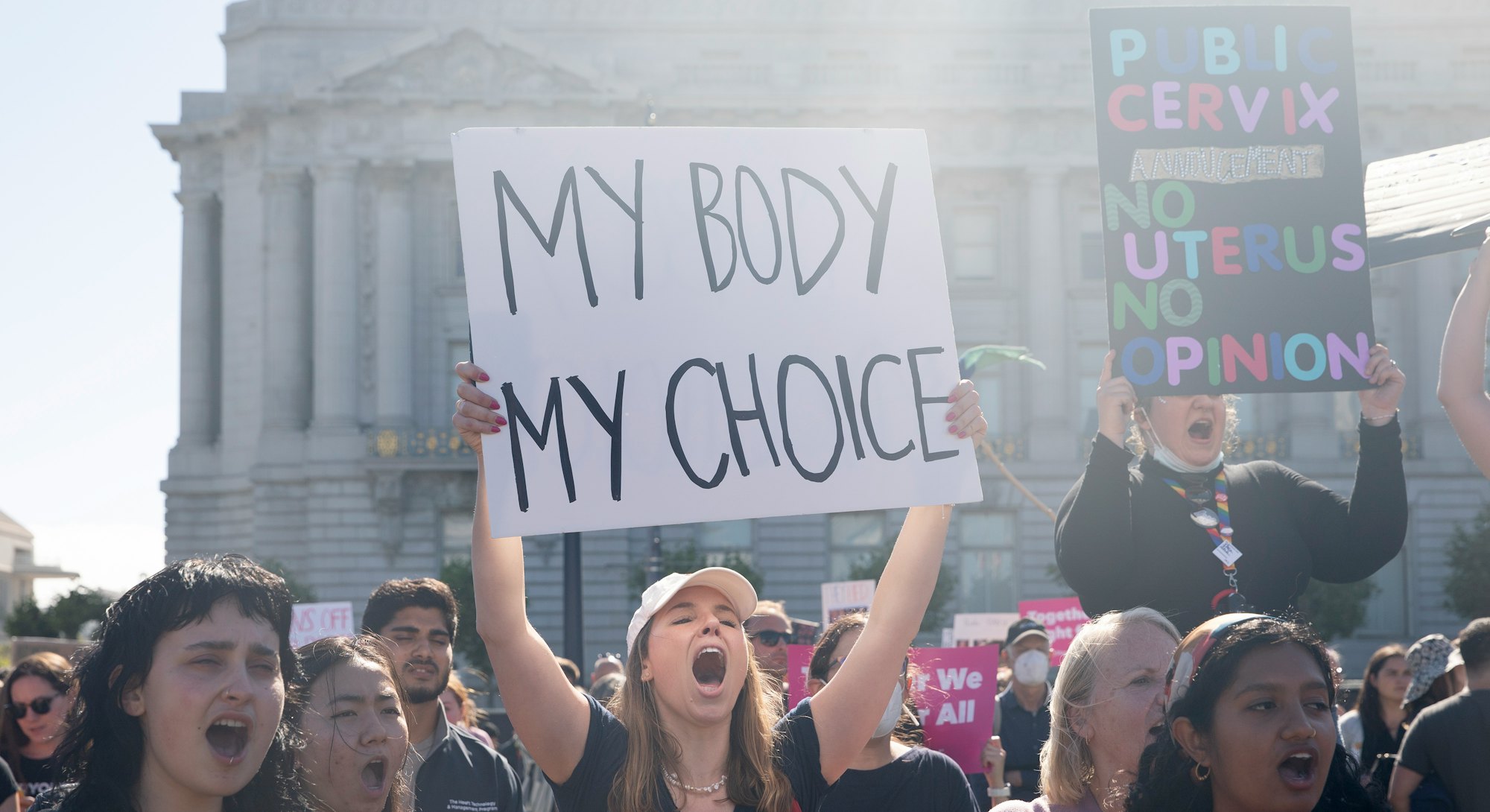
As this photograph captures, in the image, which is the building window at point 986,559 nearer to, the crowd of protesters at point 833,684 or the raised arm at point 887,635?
the crowd of protesters at point 833,684

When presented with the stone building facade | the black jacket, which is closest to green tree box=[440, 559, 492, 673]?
the stone building facade

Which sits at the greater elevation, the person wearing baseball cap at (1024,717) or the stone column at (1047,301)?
the stone column at (1047,301)

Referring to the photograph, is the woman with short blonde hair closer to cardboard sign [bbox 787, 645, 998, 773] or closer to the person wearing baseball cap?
cardboard sign [bbox 787, 645, 998, 773]

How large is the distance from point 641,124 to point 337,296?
30.0 ft

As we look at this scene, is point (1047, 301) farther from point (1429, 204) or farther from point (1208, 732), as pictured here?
point (1208, 732)

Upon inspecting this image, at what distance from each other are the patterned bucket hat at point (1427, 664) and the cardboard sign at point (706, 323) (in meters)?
4.88

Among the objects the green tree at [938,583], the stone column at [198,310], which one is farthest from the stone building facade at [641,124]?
the green tree at [938,583]

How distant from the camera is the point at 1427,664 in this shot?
25.4ft

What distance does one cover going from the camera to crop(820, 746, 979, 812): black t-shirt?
201 inches

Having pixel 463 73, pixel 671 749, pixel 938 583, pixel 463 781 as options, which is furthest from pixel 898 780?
pixel 463 73

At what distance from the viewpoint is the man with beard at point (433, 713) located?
520 centimetres

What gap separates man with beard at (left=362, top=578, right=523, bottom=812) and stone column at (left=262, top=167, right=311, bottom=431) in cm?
3790

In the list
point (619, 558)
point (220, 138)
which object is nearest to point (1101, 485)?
point (619, 558)

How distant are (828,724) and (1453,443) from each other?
41.7 meters
